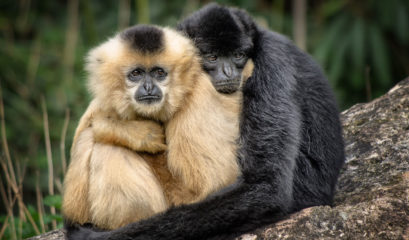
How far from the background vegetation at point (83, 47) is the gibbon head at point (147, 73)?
3347 mm

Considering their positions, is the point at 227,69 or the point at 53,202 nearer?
the point at 227,69

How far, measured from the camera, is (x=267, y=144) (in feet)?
15.2

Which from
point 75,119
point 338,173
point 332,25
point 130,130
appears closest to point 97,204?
point 130,130

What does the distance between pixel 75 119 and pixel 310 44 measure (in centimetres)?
454

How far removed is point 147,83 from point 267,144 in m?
1.19

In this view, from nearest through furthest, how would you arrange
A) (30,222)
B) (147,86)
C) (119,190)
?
1. (119,190)
2. (147,86)
3. (30,222)

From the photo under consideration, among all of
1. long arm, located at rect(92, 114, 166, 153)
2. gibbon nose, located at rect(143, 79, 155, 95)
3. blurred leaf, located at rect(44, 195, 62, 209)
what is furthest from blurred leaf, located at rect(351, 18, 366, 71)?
blurred leaf, located at rect(44, 195, 62, 209)

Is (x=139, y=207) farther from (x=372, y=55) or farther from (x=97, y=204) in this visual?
(x=372, y=55)

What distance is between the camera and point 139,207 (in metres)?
4.61

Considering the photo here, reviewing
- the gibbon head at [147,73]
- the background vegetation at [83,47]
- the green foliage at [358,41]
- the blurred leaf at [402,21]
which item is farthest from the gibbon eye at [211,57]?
the blurred leaf at [402,21]

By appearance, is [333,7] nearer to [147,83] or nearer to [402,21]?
[402,21]

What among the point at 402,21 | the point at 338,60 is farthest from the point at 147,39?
the point at 402,21

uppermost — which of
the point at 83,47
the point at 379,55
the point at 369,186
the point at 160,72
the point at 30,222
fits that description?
the point at 83,47

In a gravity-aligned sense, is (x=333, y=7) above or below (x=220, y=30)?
above
